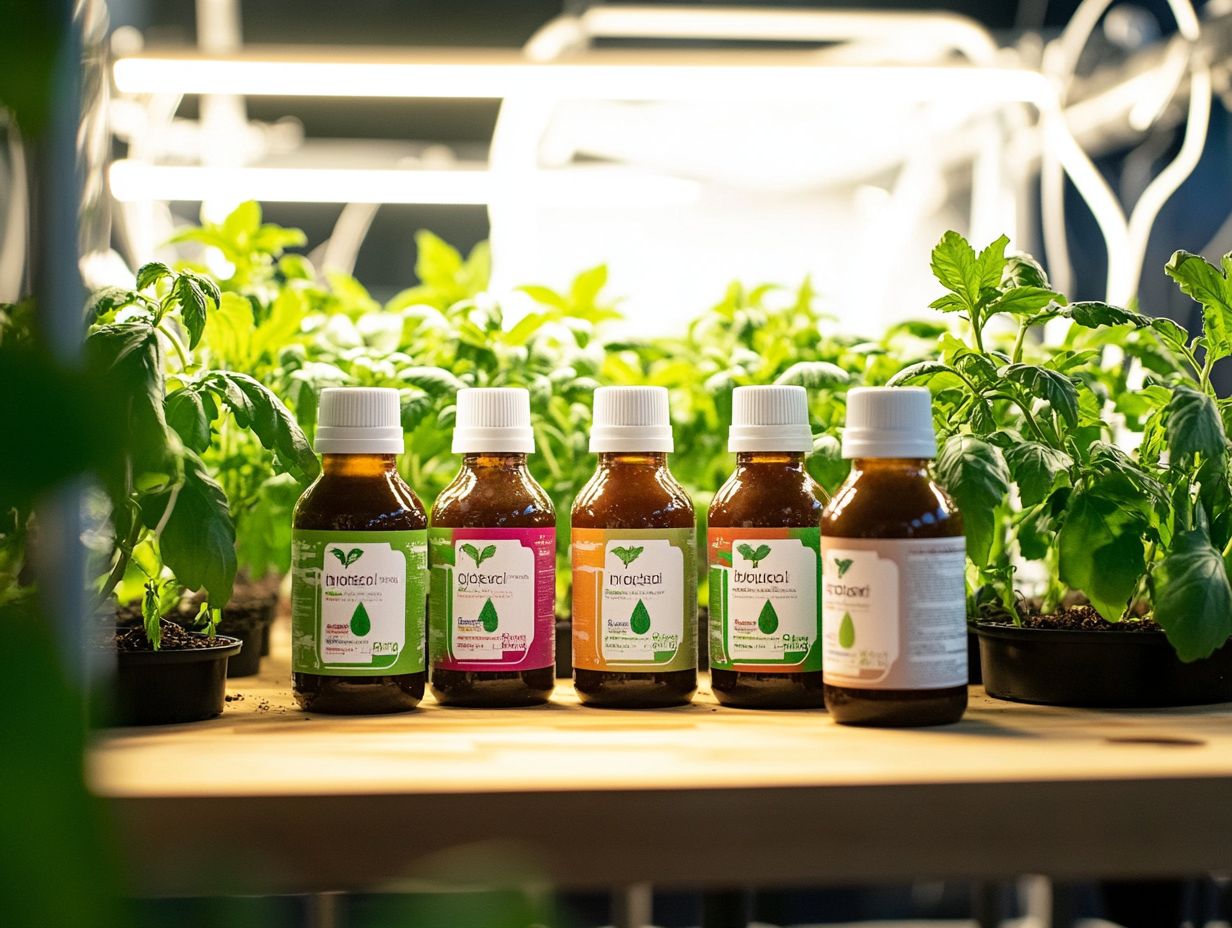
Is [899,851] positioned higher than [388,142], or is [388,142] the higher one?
[388,142]

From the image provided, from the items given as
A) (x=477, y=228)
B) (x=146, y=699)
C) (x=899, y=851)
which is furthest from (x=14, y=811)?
(x=477, y=228)

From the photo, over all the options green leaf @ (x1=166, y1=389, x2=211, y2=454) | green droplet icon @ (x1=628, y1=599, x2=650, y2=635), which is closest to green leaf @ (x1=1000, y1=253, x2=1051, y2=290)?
green droplet icon @ (x1=628, y1=599, x2=650, y2=635)

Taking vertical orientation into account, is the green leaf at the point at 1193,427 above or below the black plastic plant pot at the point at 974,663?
above

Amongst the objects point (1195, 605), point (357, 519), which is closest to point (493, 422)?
point (357, 519)

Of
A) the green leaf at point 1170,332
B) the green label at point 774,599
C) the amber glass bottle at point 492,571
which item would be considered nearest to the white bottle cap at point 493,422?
the amber glass bottle at point 492,571

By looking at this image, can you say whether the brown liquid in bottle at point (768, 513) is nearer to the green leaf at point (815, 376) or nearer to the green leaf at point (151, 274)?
the green leaf at point (815, 376)

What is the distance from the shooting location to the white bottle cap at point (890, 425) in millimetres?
828

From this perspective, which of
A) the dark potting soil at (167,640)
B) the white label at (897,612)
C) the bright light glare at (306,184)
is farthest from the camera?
the bright light glare at (306,184)

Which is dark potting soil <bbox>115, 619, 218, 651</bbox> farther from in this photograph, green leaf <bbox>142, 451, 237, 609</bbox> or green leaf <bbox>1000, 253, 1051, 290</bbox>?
green leaf <bbox>1000, 253, 1051, 290</bbox>

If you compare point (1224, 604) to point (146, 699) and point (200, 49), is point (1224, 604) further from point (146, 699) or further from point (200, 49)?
point (200, 49)

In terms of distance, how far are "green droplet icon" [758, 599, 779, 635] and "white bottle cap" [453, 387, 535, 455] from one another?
Result: 0.24 m

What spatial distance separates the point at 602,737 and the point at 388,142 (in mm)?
3344

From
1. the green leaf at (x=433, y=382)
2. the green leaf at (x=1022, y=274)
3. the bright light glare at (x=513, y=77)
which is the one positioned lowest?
the green leaf at (x=433, y=382)

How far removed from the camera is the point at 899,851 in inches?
24.7
